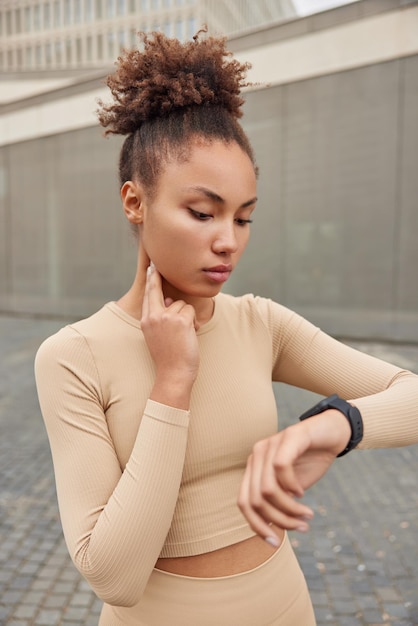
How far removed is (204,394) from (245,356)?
0.55 feet

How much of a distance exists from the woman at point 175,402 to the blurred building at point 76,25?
65.3 metres

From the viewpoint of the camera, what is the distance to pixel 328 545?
382cm

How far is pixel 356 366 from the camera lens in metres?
1.44

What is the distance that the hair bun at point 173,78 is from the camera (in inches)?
48.6

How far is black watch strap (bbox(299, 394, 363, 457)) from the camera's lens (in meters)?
1.11

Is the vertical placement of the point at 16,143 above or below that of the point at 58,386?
above

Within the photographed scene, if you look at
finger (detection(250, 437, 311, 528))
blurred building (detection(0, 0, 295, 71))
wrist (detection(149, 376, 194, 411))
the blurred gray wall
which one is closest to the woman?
wrist (detection(149, 376, 194, 411))

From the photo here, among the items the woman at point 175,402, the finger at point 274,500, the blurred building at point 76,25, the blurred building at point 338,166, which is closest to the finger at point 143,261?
the woman at point 175,402

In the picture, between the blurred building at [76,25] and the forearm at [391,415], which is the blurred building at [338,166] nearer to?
the forearm at [391,415]

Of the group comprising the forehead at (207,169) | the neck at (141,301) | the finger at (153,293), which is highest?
the forehead at (207,169)

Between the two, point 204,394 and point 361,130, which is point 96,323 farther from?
point 361,130

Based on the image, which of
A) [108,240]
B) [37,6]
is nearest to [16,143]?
[108,240]

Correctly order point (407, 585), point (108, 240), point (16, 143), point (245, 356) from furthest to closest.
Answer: point (16, 143)
point (108, 240)
point (407, 585)
point (245, 356)

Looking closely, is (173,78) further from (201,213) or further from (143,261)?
(143,261)
